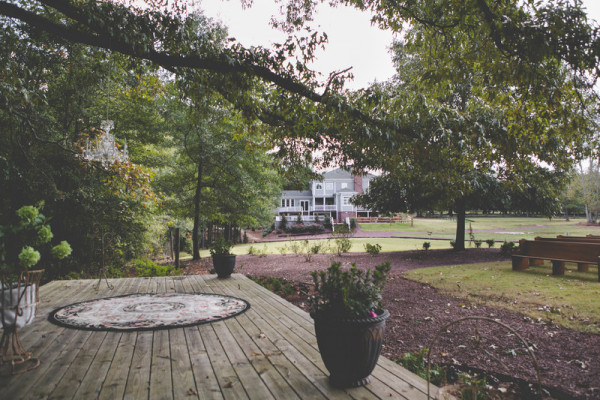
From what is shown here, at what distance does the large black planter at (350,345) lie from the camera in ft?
8.68

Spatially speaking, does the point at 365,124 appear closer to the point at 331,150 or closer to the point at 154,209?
the point at 331,150

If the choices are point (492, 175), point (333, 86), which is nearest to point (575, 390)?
point (333, 86)

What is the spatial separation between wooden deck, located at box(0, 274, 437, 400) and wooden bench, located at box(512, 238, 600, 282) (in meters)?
8.73

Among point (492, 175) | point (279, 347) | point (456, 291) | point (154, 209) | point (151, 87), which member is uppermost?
point (151, 87)

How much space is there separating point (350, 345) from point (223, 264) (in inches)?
247

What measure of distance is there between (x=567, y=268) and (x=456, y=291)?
17.7 ft

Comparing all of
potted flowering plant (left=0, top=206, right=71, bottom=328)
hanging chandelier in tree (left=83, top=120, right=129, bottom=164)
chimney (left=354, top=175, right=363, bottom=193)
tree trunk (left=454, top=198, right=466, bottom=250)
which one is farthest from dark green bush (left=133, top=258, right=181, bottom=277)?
chimney (left=354, top=175, right=363, bottom=193)

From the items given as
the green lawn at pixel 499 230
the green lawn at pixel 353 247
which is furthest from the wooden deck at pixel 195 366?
the green lawn at pixel 499 230

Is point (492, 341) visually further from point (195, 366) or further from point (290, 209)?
point (290, 209)

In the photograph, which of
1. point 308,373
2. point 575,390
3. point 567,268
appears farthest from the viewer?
point 567,268

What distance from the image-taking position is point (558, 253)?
32.9ft

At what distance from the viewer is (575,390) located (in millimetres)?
3498

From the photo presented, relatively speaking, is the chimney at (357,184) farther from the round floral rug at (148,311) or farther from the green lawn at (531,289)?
the round floral rug at (148,311)

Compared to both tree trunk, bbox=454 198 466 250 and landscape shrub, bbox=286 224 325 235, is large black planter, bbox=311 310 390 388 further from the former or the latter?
landscape shrub, bbox=286 224 325 235
